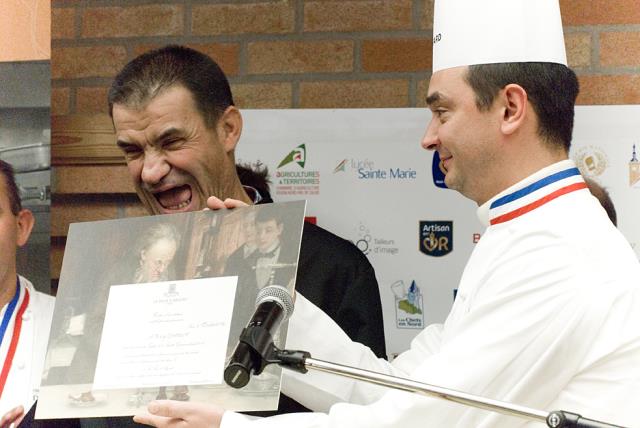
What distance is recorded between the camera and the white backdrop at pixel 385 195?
10.6ft

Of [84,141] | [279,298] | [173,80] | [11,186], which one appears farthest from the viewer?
[84,141]

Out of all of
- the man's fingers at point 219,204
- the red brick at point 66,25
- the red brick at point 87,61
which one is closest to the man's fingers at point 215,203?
the man's fingers at point 219,204

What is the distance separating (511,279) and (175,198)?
846 mm

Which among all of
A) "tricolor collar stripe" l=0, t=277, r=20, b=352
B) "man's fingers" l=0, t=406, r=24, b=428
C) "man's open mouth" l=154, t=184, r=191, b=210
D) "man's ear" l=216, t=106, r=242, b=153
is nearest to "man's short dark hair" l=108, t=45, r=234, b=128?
"man's ear" l=216, t=106, r=242, b=153

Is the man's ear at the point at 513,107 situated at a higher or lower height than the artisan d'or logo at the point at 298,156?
higher

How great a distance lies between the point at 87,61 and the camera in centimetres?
356

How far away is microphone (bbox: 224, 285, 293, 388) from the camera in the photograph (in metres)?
1.53

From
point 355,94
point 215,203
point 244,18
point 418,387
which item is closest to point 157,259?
point 215,203

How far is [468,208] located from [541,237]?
1.40 metres

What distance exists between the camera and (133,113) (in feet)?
7.91

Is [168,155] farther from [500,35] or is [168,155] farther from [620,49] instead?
[620,49]

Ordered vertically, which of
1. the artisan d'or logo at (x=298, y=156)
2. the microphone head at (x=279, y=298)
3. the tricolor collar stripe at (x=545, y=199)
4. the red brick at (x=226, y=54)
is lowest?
the microphone head at (x=279, y=298)

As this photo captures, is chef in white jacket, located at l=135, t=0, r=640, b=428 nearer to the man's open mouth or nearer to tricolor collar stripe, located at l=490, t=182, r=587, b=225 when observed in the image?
tricolor collar stripe, located at l=490, t=182, r=587, b=225

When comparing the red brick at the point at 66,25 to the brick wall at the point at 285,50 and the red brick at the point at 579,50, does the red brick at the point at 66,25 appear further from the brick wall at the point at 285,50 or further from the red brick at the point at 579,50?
the red brick at the point at 579,50
